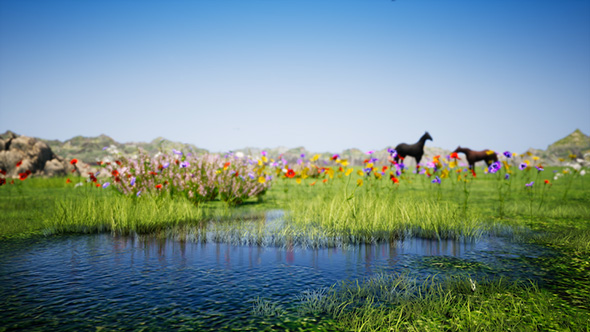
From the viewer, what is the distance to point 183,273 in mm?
3611

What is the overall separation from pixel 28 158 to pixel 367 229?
21.3 meters

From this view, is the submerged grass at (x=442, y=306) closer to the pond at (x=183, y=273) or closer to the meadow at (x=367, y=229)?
the meadow at (x=367, y=229)

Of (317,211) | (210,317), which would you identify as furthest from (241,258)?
(317,211)

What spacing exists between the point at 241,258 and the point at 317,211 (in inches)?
110

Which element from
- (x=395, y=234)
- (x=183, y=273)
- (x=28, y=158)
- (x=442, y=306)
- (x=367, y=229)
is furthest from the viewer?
(x=28, y=158)

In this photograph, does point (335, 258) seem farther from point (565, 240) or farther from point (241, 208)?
point (241, 208)

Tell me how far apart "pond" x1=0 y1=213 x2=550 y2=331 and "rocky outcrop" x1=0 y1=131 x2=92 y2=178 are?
1749 centimetres

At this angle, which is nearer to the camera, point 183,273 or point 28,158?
point 183,273

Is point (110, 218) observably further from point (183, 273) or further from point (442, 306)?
point (442, 306)

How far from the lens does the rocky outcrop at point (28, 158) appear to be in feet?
64.9

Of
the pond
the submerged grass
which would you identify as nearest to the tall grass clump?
the pond

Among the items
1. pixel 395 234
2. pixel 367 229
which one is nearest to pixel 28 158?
pixel 367 229

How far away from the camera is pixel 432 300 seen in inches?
115

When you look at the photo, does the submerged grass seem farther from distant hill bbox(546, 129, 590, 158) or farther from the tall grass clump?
distant hill bbox(546, 129, 590, 158)
